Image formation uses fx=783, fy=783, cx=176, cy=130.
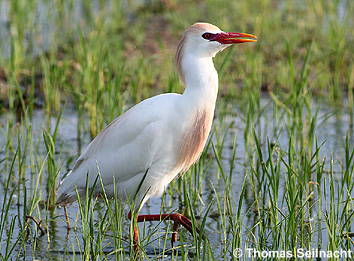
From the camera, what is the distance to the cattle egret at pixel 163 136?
16.4ft

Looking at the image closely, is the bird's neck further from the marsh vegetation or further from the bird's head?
the marsh vegetation

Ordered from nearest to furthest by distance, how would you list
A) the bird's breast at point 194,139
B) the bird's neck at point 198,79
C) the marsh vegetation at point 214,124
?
the marsh vegetation at point 214,124
the bird's neck at point 198,79
the bird's breast at point 194,139

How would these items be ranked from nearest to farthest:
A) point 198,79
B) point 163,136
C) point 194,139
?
point 198,79, point 163,136, point 194,139

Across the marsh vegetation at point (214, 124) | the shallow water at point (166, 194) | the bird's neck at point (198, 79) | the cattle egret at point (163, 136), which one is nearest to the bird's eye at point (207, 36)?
the cattle egret at point (163, 136)

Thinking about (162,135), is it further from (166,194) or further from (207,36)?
(166,194)

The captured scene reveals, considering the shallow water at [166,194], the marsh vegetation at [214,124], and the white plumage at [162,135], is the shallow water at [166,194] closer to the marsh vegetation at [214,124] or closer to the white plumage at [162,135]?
the marsh vegetation at [214,124]

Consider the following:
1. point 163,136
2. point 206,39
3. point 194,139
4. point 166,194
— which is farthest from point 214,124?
point 206,39

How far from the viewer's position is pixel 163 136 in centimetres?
507

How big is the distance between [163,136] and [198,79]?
438 millimetres

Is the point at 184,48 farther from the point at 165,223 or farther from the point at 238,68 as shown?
the point at 238,68

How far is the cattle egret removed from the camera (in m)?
5.00

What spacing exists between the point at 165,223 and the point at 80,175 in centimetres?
76

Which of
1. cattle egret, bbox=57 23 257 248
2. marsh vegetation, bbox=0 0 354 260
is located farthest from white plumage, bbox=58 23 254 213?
marsh vegetation, bbox=0 0 354 260

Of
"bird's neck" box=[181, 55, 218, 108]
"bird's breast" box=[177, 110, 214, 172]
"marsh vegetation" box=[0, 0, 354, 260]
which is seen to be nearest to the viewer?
"marsh vegetation" box=[0, 0, 354, 260]
